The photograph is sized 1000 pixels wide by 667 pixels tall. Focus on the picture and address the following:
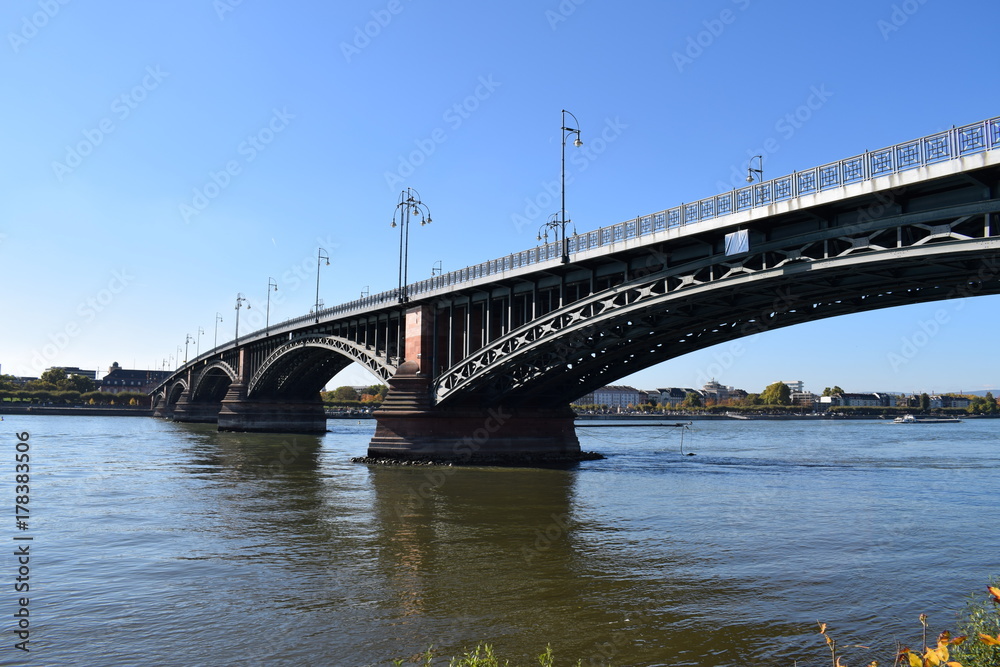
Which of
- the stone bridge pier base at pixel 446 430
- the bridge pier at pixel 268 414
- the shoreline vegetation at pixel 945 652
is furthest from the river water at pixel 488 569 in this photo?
the bridge pier at pixel 268 414

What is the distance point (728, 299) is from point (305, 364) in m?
55.4

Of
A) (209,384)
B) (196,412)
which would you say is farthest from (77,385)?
(209,384)

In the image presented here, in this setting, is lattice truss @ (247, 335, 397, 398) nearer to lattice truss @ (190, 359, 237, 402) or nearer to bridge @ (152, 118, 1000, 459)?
bridge @ (152, 118, 1000, 459)

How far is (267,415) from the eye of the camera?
85.4 m

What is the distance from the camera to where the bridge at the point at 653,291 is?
21.1 m

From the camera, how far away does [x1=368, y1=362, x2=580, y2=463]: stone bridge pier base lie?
43.6 metres

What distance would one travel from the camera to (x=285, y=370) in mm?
80312

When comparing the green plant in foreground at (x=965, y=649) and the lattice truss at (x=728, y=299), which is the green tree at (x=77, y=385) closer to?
the lattice truss at (x=728, y=299)

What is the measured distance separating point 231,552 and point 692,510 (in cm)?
1580

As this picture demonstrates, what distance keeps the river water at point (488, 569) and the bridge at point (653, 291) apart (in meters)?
7.90

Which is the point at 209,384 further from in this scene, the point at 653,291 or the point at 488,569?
the point at 488,569

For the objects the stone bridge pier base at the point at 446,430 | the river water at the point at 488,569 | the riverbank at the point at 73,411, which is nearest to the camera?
the river water at the point at 488,569

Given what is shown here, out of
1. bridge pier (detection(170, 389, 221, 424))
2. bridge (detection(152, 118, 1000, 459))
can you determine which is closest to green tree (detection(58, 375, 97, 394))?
bridge pier (detection(170, 389, 221, 424))

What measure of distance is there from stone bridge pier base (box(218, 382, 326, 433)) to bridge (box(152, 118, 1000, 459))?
88.2 ft
